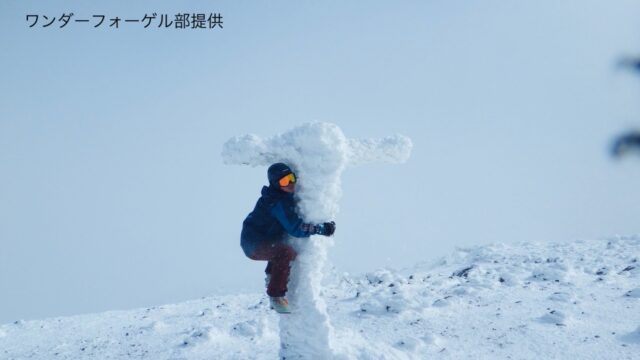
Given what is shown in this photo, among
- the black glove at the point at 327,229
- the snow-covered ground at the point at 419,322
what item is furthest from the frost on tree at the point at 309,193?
the snow-covered ground at the point at 419,322

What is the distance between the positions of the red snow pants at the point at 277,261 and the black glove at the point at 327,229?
29 centimetres

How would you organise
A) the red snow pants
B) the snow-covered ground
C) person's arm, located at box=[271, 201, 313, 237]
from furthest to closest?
the snow-covered ground
the red snow pants
person's arm, located at box=[271, 201, 313, 237]

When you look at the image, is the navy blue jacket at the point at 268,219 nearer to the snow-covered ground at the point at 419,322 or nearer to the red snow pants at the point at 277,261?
the red snow pants at the point at 277,261

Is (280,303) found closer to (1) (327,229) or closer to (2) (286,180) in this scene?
(1) (327,229)

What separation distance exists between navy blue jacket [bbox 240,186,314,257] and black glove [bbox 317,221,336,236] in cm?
10

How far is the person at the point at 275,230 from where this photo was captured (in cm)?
335

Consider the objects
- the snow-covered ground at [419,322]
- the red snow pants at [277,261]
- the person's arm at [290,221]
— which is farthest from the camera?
the snow-covered ground at [419,322]

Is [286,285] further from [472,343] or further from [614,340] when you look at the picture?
[614,340]

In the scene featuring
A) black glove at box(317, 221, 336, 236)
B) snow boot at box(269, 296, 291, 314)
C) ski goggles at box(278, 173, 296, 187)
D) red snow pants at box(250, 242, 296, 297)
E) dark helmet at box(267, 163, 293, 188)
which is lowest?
snow boot at box(269, 296, 291, 314)

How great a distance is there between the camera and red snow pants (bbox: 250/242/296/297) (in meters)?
3.39

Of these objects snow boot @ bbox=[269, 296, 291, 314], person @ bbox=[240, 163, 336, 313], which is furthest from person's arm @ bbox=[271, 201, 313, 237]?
snow boot @ bbox=[269, 296, 291, 314]

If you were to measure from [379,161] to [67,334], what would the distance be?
3.92m

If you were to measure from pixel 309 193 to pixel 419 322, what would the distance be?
195 cm

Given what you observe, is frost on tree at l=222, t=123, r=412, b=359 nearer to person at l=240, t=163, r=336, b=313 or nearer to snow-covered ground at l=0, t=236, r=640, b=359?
person at l=240, t=163, r=336, b=313
